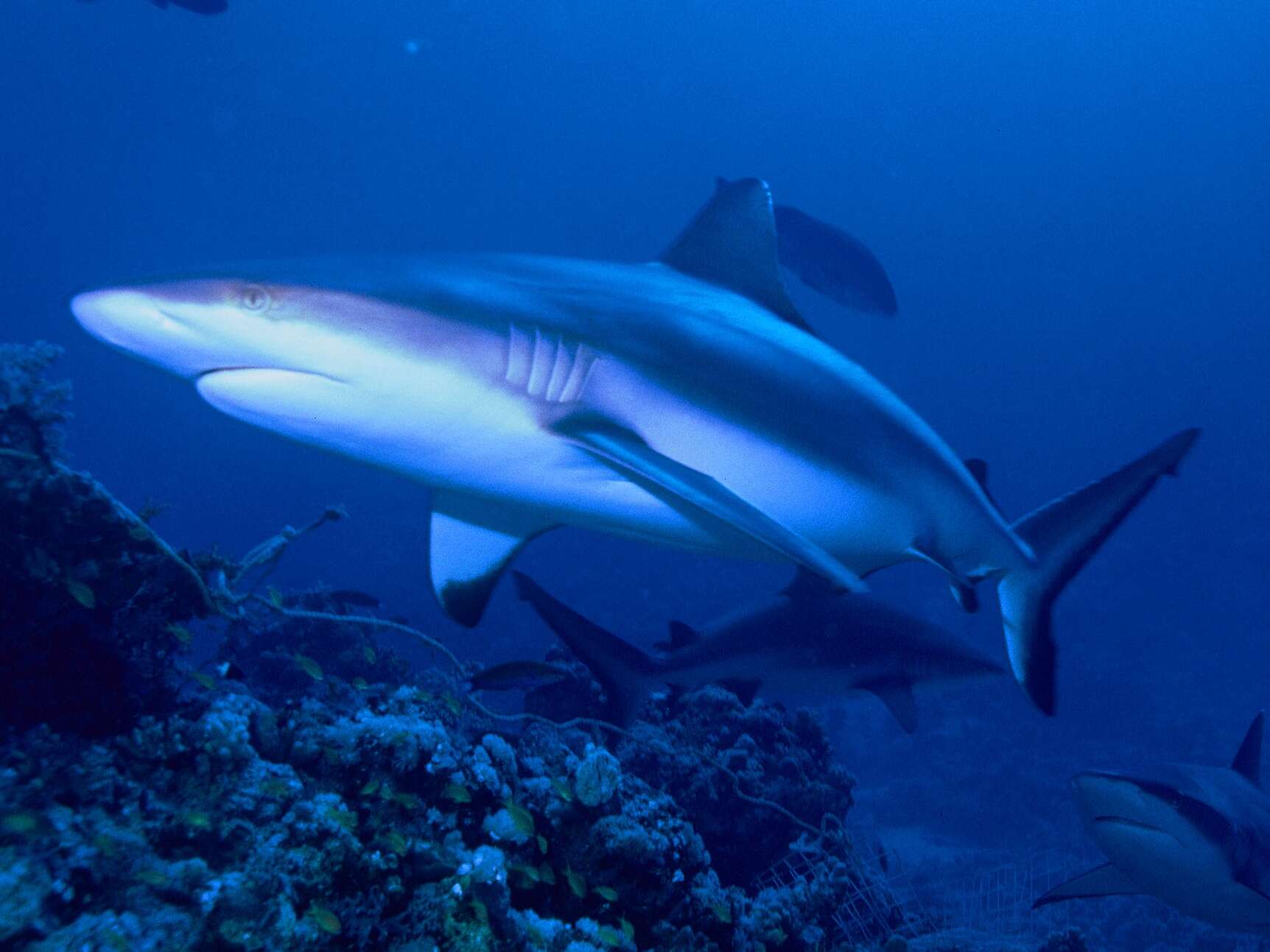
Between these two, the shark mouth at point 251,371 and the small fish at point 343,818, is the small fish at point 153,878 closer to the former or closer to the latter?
the small fish at point 343,818

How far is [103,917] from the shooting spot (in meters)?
1.72

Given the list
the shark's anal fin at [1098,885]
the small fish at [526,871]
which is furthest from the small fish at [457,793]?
the shark's anal fin at [1098,885]

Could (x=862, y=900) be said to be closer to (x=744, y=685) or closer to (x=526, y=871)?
(x=744, y=685)

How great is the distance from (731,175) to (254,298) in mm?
106979

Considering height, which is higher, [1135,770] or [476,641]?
[1135,770]

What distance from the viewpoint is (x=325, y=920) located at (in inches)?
73.7

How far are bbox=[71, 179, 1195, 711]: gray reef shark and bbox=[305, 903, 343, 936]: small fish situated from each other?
53.0 inches

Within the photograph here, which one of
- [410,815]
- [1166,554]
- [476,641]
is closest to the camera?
[410,815]

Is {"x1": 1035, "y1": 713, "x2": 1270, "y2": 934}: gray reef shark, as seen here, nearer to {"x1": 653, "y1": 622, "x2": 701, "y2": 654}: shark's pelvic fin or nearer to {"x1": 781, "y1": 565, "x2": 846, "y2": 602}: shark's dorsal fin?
{"x1": 781, "y1": 565, "x2": 846, "y2": 602}: shark's dorsal fin

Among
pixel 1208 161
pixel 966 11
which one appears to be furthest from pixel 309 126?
pixel 1208 161

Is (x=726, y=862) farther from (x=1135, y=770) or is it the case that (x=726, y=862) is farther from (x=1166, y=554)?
(x=1166, y=554)

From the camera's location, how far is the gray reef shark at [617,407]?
77.4 inches

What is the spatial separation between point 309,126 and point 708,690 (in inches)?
4011

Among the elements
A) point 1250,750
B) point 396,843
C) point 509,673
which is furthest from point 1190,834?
point 396,843
